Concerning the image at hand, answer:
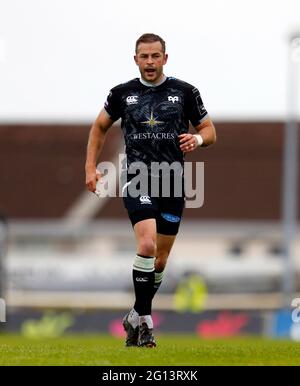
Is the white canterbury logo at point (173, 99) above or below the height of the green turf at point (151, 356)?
above

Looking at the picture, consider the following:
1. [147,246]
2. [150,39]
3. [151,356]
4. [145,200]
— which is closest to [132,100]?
[150,39]

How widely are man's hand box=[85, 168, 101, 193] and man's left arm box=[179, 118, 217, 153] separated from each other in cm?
83

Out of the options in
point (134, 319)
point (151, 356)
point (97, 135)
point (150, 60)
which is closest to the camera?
point (151, 356)

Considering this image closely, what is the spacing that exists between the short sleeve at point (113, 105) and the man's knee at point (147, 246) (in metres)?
1.26

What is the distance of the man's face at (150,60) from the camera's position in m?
11.5

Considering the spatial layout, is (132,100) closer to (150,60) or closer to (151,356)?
(150,60)

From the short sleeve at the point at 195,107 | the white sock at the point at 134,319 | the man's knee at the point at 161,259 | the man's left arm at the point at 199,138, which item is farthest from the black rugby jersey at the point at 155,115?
the white sock at the point at 134,319

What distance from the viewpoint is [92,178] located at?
11750mm

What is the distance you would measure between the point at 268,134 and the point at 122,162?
50612 millimetres

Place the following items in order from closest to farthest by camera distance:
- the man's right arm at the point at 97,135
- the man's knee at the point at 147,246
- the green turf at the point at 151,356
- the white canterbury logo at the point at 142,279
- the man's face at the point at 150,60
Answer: the green turf at the point at 151,356
the man's knee at the point at 147,246
the man's face at the point at 150,60
the white canterbury logo at the point at 142,279
the man's right arm at the point at 97,135

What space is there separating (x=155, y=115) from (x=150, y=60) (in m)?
0.49

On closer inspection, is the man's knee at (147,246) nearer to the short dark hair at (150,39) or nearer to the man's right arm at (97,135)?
the man's right arm at (97,135)

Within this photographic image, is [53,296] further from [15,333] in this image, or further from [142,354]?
[142,354]
